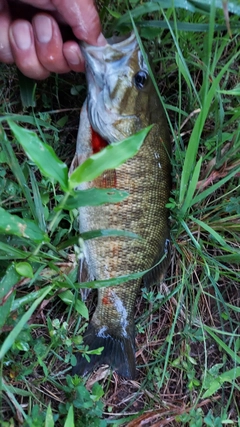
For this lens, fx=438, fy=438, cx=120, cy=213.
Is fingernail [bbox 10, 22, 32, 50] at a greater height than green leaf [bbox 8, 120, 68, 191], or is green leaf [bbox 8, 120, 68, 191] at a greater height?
fingernail [bbox 10, 22, 32, 50]

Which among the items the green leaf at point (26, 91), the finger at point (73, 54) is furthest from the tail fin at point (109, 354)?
the finger at point (73, 54)

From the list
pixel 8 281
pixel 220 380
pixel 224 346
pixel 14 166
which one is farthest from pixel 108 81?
pixel 220 380

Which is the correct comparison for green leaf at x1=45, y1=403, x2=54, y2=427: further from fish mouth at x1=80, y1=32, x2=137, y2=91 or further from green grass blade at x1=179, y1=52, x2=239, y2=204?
fish mouth at x1=80, y1=32, x2=137, y2=91

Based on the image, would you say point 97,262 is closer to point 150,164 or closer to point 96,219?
point 96,219

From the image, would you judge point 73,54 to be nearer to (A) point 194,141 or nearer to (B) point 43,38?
(B) point 43,38

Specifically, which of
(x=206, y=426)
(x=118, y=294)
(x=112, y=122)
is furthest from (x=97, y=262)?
(x=206, y=426)

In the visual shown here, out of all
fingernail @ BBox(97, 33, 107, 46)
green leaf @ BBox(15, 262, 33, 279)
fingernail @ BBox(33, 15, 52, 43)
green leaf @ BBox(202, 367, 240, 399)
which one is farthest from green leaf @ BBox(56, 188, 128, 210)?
green leaf @ BBox(202, 367, 240, 399)
